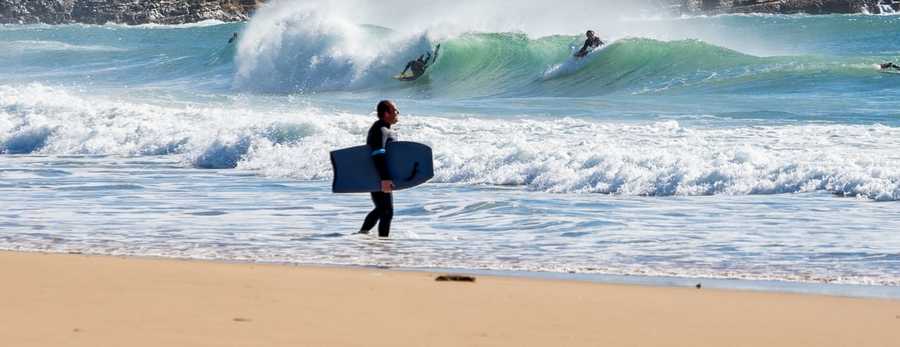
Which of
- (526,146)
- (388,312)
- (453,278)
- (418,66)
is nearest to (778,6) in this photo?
(418,66)

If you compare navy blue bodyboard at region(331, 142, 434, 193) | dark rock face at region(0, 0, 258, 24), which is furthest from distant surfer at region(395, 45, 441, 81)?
dark rock face at region(0, 0, 258, 24)

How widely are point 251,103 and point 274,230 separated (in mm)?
14597

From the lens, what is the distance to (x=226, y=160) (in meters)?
15.9

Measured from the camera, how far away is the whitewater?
8.73 meters

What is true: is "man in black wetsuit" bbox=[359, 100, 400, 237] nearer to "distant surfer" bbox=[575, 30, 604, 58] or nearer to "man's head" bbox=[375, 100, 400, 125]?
"man's head" bbox=[375, 100, 400, 125]

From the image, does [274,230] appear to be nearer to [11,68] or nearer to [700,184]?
[700,184]

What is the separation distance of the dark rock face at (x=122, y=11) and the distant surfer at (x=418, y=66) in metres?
67.5

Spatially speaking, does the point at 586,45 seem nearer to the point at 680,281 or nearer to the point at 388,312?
the point at 680,281

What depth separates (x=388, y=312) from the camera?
5918 millimetres

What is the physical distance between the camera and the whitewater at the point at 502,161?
344 inches

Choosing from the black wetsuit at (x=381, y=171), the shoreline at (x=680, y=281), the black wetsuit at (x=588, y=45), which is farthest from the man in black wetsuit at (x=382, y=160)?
the black wetsuit at (x=588, y=45)

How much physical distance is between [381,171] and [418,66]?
21.4 m

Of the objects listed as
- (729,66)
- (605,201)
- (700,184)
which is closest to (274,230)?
(605,201)

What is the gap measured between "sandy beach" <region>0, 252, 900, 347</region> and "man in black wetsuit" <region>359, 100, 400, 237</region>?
6.03ft
